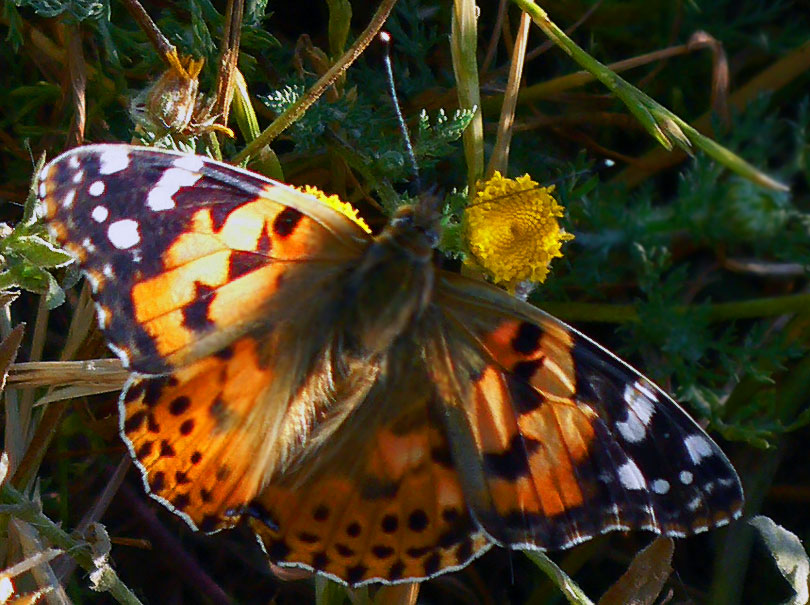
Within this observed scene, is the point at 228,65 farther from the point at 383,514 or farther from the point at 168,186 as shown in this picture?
the point at 383,514

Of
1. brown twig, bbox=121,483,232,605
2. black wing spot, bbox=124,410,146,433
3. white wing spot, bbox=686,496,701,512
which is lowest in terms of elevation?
brown twig, bbox=121,483,232,605

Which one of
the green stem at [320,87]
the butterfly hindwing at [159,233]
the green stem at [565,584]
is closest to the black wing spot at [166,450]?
the butterfly hindwing at [159,233]

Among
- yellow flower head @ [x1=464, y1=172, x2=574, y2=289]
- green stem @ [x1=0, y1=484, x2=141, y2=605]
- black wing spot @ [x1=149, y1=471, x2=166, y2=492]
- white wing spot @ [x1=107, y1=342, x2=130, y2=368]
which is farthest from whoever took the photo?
yellow flower head @ [x1=464, y1=172, x2=574, y2=289]

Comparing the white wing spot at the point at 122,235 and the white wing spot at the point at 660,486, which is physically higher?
the white wing spot at the point at 122,235

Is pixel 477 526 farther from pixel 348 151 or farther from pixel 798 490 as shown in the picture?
pixel 798 490

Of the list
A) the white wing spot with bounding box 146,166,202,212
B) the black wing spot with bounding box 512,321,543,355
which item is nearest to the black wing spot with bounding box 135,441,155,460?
the white wing spot with bounding box 146,166,202,212

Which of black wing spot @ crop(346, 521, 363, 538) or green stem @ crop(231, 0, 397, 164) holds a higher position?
green stem @ crop(231, 0, 397, 164)

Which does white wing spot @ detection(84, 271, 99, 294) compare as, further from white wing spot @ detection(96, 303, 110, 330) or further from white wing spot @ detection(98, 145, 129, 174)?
white wing spot @ detection(98, 145, 129, 174)

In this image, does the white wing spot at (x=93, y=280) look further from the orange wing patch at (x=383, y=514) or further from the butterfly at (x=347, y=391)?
the orange wing patch at (x=383, y=514)
